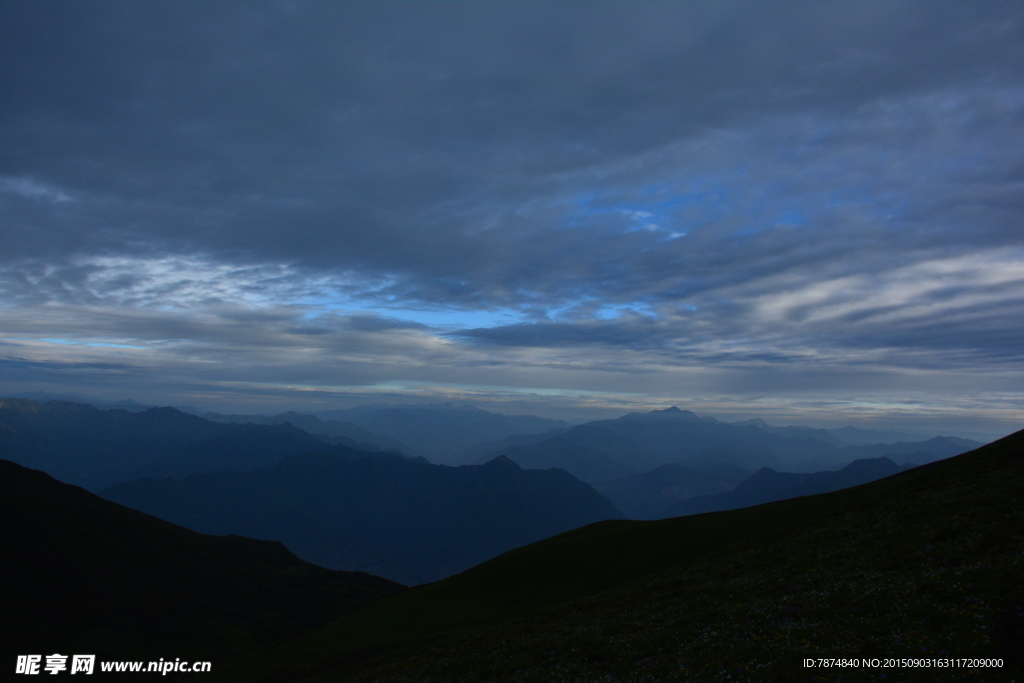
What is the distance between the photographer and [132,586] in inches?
5007

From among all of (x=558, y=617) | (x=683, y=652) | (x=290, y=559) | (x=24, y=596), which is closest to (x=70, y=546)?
(x=24, y=596)

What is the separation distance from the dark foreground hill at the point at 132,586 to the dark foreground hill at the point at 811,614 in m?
83.9

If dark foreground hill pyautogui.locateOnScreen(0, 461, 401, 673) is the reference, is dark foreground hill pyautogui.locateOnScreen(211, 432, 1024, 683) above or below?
above

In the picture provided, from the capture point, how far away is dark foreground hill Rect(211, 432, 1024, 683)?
16.2 meters

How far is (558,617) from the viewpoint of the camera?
1523 inches

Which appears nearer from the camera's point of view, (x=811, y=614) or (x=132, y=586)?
(x=811, y=614)

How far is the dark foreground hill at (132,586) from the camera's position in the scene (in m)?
105

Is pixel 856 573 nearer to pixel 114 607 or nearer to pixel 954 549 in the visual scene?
pixel 954 549

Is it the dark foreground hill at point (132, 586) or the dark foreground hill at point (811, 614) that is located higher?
the dark foreground hill at point (811, 614)

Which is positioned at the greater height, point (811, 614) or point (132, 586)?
point (811, 614)

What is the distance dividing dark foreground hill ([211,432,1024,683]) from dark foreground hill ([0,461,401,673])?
83863mm

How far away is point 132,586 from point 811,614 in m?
172

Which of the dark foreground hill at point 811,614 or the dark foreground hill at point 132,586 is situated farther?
the dark foreground hill at point 132,586

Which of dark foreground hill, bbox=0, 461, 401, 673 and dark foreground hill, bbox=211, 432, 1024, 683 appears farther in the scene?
dark foreground hill, bbox=0, 461, 401, 673
